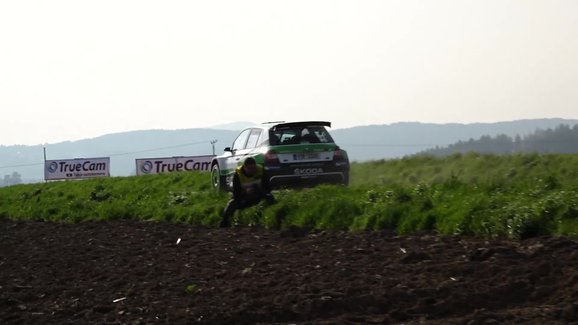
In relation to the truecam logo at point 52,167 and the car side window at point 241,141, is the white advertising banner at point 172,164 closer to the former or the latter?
the truecam logo at point 52,167

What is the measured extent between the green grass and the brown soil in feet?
1.91

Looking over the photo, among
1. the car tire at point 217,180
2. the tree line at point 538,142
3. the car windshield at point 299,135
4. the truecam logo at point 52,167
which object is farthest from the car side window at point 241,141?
the truecam logo at point 52,167

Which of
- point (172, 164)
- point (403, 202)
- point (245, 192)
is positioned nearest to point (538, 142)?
point (172, 164)

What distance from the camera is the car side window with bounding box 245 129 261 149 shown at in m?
18.5

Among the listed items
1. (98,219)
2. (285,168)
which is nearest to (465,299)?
(285,168)

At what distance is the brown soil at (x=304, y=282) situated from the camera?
7.89 m

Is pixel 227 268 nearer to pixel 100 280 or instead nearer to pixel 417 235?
pixel 100 280

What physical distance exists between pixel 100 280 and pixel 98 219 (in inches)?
376

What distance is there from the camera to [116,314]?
8352 millimetres

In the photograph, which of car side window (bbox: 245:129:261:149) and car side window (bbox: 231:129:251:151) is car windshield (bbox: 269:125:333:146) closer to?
car side window (bbox: 245:129:261:149)

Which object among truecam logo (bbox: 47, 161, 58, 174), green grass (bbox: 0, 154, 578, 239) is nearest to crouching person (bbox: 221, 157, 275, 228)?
green grass (bbox: 0, 154, 578, 239)

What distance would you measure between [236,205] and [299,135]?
2.87 metres

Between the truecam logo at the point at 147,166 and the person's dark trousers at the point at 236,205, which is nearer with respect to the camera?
the person's dark trousers at the point at 236,205

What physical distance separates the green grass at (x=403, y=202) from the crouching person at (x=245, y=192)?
171 mm
